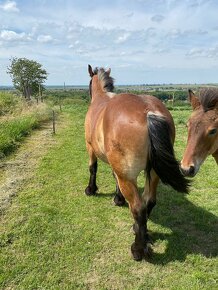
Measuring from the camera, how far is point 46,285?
10.8 feet

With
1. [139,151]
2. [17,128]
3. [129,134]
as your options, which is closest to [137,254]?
[139,151]

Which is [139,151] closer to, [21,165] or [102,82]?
[102,82]

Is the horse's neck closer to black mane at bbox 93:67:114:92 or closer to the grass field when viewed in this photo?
black mane at bbox 93:67:114:92

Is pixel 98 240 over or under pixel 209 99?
under

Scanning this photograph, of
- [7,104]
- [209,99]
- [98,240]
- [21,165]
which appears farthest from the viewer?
[7,104]

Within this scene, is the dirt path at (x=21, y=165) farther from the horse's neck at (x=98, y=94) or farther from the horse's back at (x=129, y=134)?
the horse's back at (x=129, y=134)

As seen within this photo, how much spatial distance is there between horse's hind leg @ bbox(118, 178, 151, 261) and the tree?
37.3 meters

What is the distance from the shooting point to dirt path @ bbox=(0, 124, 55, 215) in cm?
580

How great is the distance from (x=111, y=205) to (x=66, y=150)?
4.30 meters

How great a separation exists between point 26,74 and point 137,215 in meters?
40.4

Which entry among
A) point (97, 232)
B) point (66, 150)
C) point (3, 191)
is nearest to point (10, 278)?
point (97, 232)

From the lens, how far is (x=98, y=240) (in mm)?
4191

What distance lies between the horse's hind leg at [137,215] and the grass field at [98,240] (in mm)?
124

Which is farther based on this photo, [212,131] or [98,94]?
[98,94]
